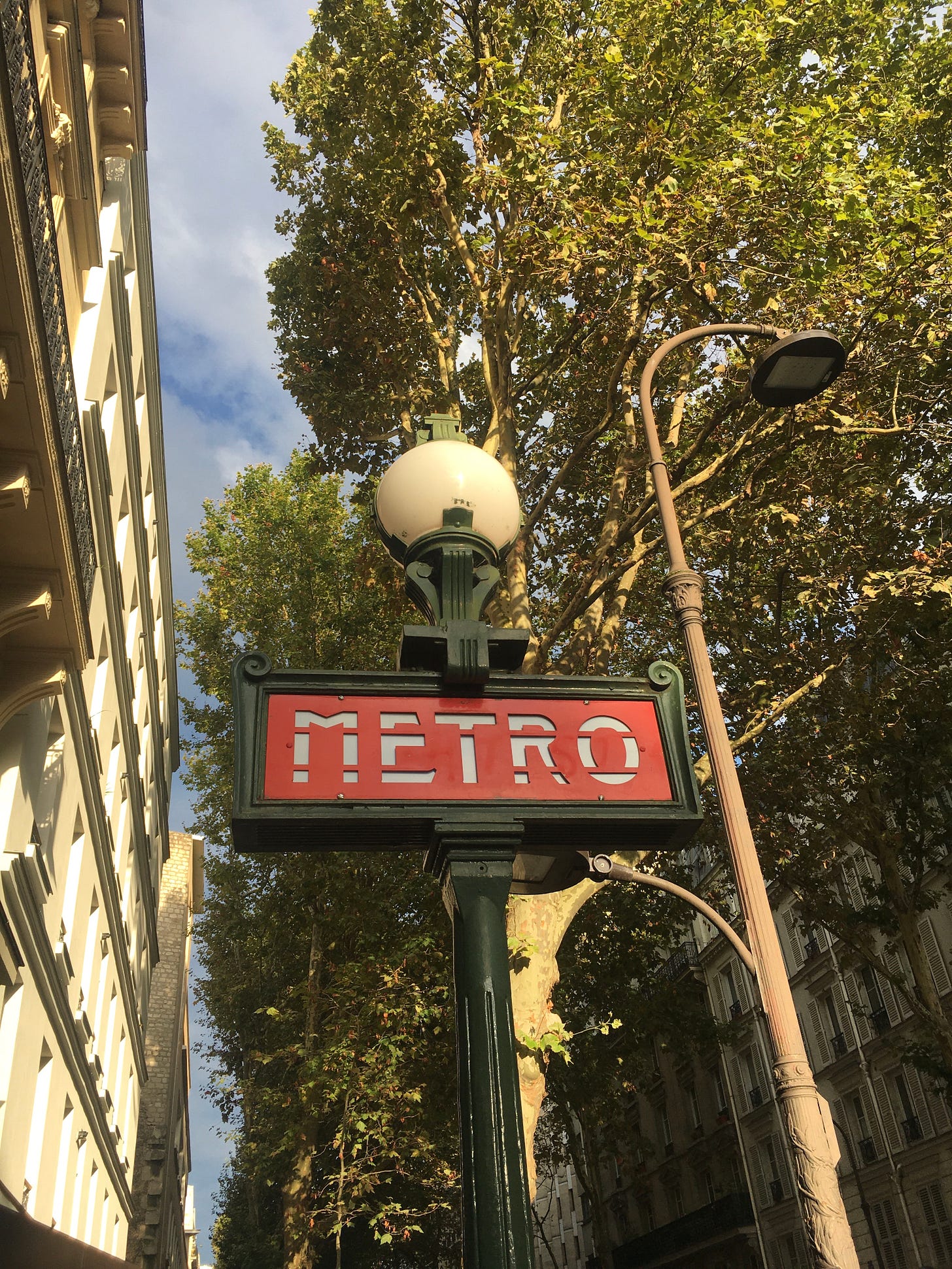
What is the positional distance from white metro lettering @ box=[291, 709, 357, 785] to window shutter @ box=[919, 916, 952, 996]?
1101 inches

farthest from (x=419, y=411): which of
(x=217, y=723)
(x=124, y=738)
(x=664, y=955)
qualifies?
(x=664, y=955)

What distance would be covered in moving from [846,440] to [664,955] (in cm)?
3968

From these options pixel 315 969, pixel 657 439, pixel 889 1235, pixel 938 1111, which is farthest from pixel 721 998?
pixel 657 439

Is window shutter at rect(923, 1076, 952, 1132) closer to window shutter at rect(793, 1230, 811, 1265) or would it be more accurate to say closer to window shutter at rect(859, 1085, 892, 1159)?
window shutter at rect(859, 1085, 892, 1159)

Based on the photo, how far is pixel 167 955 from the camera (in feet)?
110

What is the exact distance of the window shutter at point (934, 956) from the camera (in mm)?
27656

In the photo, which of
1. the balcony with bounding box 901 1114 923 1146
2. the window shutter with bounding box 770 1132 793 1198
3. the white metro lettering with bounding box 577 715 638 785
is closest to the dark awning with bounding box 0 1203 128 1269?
the white metro lettering with bounding box 577 715 638 785

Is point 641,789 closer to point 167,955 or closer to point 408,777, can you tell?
point 408,777

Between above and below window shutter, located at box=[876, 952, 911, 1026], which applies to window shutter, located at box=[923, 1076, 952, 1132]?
below

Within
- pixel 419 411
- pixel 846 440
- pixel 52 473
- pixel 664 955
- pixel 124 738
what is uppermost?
pixel 664 955

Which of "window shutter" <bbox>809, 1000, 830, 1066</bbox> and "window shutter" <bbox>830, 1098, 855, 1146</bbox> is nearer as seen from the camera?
"window shutter" <bbox>830, 1098, 855, 1146</bbox>

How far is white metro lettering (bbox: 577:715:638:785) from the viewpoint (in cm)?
297

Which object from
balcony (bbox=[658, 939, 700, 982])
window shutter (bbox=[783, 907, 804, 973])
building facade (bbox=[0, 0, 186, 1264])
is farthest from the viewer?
balcony (bbox=[658, 939, 700, 982])

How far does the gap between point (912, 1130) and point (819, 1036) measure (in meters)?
5.87
